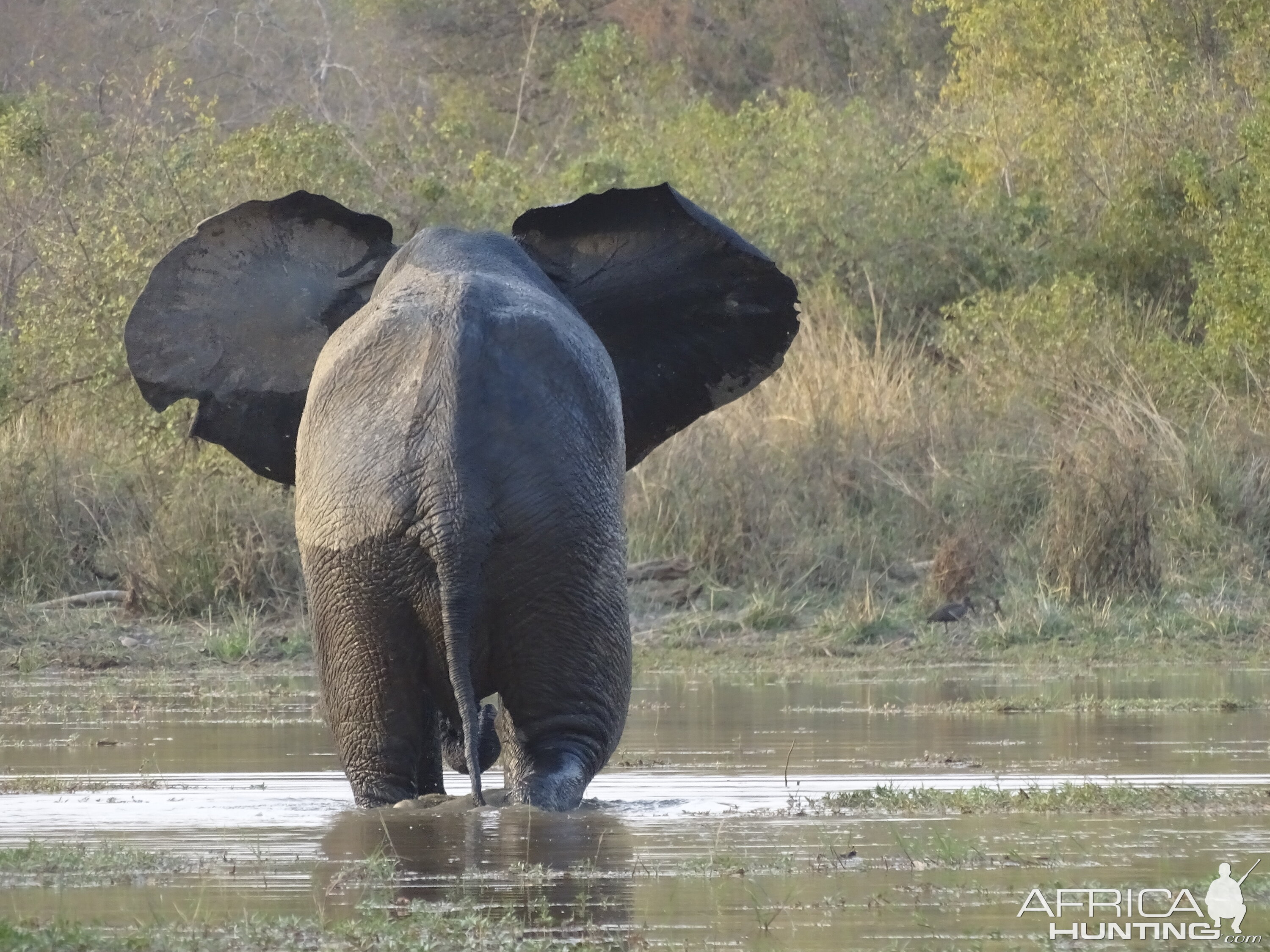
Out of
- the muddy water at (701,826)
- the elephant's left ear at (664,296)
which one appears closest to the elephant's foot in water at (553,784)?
the muddy water at (701,826)

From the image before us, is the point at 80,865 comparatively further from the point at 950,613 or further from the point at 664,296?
the point at 950,613

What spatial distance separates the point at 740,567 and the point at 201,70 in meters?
24.9

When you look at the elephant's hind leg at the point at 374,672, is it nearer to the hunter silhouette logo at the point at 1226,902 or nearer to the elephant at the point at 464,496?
the elephant at the point at 464,496

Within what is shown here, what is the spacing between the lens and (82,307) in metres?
15.9

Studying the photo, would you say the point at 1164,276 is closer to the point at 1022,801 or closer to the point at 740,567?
the point at 740,567

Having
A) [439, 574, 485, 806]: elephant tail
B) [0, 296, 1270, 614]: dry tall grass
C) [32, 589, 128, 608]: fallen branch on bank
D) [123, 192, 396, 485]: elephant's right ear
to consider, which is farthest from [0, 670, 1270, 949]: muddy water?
[32, 589, 128, 608]: fallen branch on bank

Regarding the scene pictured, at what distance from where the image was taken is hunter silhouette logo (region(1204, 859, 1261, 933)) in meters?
4.61

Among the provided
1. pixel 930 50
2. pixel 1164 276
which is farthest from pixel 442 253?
pixel 930 50

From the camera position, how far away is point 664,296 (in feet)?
25.5

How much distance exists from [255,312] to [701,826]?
7.97ft

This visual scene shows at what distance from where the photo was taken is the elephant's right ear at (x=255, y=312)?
7.59m

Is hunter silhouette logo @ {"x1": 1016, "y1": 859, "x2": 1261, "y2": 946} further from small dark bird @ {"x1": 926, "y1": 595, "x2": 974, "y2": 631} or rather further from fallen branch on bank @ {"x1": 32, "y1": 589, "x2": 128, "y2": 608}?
fallen branch on bank @ {"x1": 32, "y1": 589, "x2": 128, "y2": 608}

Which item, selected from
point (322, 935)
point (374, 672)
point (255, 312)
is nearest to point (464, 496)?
point (374, 672)

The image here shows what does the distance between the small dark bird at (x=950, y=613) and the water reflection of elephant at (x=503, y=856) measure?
6.56 m
